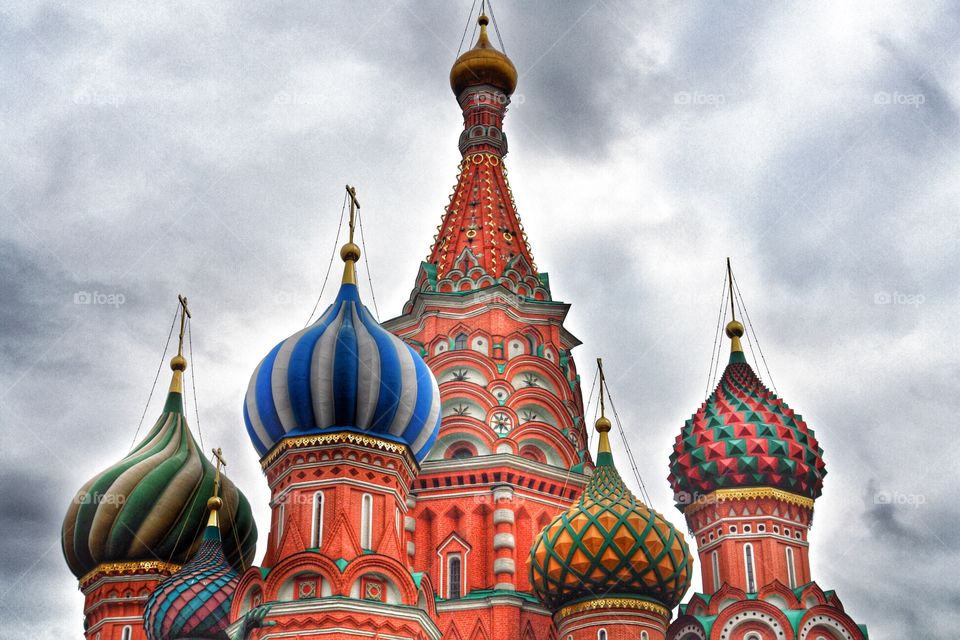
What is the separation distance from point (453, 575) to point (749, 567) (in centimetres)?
408

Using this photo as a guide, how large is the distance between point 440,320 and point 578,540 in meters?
5.14

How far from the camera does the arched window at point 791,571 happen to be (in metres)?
20.2

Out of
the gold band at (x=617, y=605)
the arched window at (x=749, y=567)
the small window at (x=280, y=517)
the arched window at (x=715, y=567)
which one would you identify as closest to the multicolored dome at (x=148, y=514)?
the small window at (x=280, y=517)

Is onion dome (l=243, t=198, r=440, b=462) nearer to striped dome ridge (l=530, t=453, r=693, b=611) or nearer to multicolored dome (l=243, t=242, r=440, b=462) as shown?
multicolored dome (l=243, t=242, r=440, b=462)

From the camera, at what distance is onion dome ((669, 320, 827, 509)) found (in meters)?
20.6

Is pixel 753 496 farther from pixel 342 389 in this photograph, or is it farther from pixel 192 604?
pixel 192 604

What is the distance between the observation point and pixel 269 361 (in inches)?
714

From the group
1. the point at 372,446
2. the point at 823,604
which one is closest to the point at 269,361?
the point at 372,446

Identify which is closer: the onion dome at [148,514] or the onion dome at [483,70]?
the onion dome at [148,514]

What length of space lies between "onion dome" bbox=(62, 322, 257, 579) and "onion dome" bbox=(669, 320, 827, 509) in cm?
661

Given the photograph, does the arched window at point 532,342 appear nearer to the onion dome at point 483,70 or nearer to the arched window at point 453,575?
the arched window at point 453,575

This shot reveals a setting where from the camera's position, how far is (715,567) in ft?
67.6

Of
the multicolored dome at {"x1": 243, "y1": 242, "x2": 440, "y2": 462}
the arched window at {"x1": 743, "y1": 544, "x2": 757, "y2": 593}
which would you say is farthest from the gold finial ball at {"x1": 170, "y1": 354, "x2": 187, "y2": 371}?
the arched window at {"x1": 743, "y1": 544, "x2": 757, "y2": 593}

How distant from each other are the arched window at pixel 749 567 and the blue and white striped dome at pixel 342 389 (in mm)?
4994
